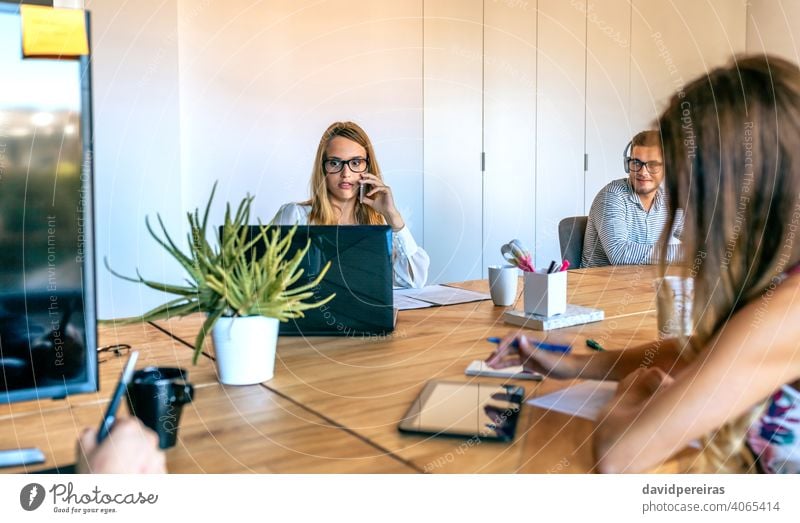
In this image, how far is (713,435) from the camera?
2.19ft

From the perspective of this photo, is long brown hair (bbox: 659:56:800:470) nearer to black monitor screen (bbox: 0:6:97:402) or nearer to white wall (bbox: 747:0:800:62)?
black monitor screen (bbox: 0:6:97:402)

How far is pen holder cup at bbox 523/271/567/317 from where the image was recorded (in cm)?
112

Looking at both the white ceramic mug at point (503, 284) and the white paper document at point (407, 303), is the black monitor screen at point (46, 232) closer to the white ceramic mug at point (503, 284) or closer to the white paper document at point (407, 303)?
the white paper document at point (407, 303)

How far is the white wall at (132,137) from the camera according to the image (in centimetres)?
206

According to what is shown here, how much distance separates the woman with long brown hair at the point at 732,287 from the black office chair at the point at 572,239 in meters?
1.42

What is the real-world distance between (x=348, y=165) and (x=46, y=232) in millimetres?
1288

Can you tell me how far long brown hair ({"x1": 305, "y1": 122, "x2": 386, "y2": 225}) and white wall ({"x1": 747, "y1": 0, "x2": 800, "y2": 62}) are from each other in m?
2.10

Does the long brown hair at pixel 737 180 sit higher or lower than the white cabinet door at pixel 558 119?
lower

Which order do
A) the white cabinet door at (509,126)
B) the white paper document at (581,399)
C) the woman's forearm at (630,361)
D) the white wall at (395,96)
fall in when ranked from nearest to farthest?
1. the white paper document at (581,399)
2. the woman's forearm at (630,361)
3. the white wall at (395,96)
4. the white cabinet door at (509,126)

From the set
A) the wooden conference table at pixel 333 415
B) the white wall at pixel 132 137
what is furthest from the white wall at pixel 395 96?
the wooden conference table at pixel 333 415

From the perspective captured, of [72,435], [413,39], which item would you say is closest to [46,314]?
[72,435]
